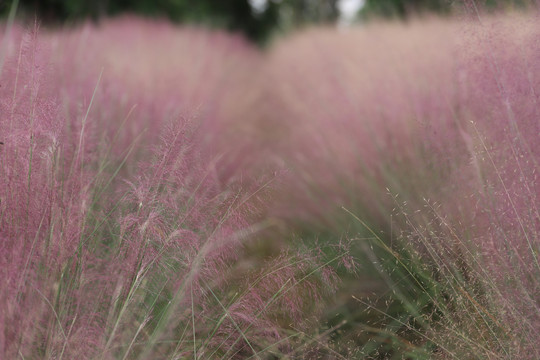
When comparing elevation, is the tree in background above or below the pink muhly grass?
above

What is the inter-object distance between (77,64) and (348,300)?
76.6 inches

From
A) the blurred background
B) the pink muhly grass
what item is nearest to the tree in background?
the blurred background

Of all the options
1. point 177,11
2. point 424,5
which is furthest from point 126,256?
point 177,11

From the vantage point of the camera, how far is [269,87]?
6453 millimetres

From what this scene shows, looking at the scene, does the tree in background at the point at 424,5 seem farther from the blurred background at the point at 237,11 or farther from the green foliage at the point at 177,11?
the green foliage at the point at 177,11

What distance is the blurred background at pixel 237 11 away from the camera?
26.6 ft

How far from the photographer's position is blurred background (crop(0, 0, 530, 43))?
8.10 meters

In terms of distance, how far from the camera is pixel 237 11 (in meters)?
13.3

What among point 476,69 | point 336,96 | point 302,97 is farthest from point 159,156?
point 302,97

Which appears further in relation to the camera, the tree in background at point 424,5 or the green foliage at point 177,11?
the green foliage at point 177,11

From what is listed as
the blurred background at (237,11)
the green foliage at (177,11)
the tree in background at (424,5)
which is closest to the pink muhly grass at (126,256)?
the tree in background at (424,5)

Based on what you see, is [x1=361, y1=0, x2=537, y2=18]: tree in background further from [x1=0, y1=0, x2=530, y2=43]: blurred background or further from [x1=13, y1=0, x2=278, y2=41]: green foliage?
[x1=13, y1=0, x2=278, y2=41]: green foliage

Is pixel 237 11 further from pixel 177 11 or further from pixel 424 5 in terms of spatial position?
pixel 424 5

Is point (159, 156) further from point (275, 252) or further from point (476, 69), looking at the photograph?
point (275, 252)
